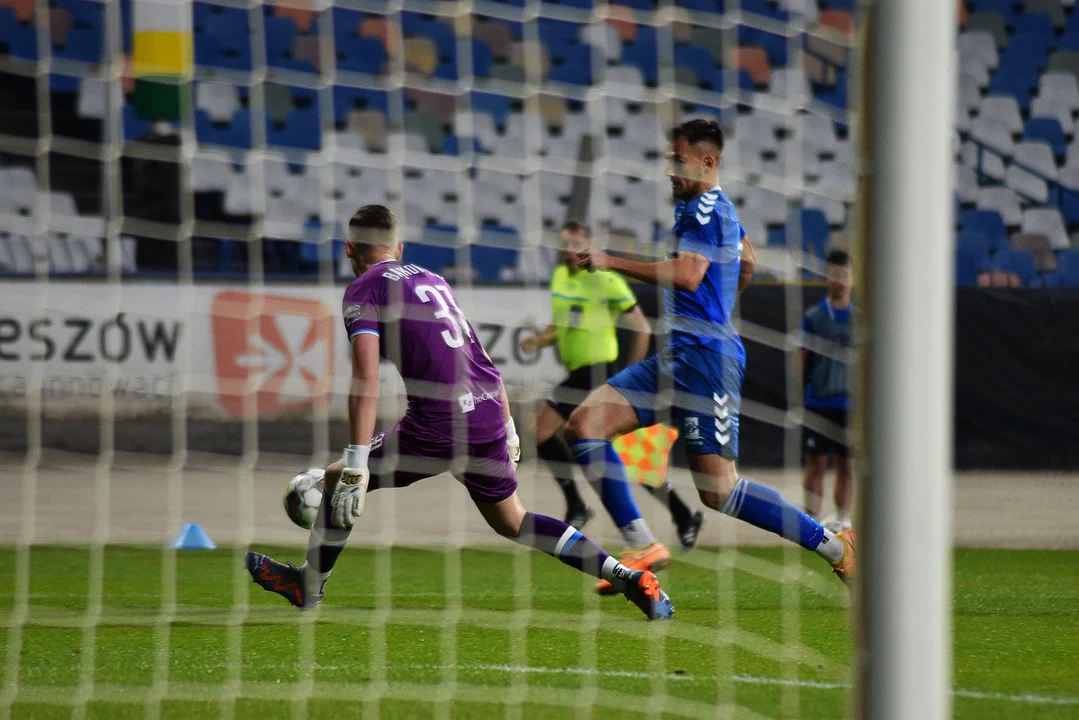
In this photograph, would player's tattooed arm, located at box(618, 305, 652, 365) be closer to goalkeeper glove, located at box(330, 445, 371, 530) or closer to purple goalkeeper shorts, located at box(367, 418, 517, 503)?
purple goalkeeper shorts, located at box(367, 418, 517, 503)

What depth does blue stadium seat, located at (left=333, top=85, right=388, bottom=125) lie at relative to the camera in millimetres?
12078

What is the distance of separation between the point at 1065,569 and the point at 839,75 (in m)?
8.00

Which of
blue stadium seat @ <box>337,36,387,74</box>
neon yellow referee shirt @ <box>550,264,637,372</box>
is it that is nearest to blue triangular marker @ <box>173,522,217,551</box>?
neon yellow referee shirt @ <box>550,264,637,372</box>

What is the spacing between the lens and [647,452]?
7.50 meters

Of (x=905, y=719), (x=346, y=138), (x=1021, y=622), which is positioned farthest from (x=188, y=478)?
(x=905, y=719)

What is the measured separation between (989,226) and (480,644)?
942cm

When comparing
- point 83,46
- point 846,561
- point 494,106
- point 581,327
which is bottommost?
point 846,561

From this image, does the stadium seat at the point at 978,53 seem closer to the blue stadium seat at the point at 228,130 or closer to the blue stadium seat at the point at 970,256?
the blue stadium seat at the point at 970,256

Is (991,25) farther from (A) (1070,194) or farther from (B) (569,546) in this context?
(B) (569,546)

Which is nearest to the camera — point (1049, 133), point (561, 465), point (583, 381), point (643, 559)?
point (643, 559)

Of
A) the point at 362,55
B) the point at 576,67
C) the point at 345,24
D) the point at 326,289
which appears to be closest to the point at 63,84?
the point at 345,24

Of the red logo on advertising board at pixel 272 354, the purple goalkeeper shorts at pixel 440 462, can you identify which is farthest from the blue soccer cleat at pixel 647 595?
the red logo on advertising board at pixel 272 354

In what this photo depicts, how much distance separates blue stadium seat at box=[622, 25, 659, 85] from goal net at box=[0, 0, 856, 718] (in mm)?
Answer: 47

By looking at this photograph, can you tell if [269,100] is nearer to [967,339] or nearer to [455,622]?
[967,339]
